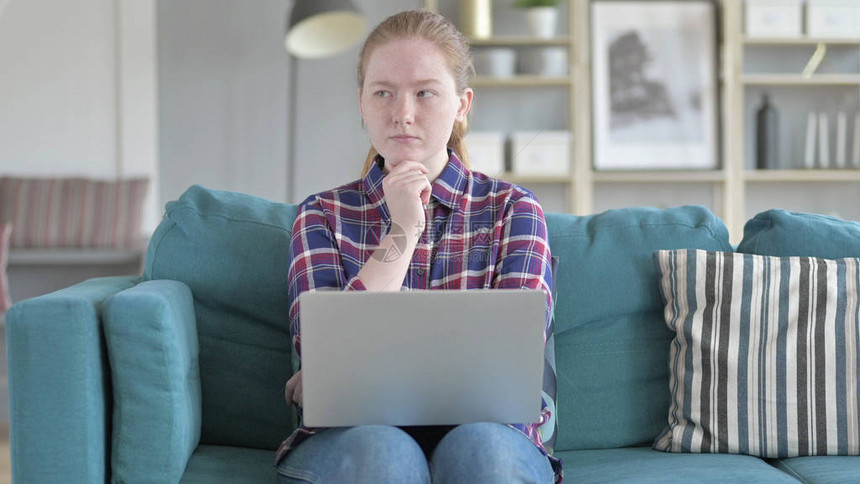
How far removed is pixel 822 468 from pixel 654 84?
2.96m

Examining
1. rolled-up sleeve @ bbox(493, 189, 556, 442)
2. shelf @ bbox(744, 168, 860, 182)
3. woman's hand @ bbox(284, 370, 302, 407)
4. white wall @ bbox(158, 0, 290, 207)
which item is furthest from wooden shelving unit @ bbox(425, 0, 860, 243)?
woman's hand @ bbox(284, 370, 302, 407)

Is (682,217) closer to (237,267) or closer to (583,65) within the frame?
(237,267)

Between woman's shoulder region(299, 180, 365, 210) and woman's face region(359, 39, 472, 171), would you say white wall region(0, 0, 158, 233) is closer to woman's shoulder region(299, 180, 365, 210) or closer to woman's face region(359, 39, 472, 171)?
woman's shoulder region(299, 180, 365, 210)

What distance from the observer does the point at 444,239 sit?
147 centimetres

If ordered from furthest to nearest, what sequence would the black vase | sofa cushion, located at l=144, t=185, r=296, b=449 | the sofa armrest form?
the black vase → sofa cushion, located at l=144, t=185, r=296, b=449 → the sofa armrest

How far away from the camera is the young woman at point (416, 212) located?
1.40m

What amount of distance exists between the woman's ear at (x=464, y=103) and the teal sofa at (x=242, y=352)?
314 mm

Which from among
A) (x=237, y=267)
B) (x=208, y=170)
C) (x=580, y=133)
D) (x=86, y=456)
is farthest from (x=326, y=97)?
(x=86, y=456)

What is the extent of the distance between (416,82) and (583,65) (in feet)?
9.16

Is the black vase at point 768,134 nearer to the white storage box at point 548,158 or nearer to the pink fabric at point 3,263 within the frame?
the white storage box at point 548,158

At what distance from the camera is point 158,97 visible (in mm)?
4156

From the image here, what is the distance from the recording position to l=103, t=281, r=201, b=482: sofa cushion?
131cm

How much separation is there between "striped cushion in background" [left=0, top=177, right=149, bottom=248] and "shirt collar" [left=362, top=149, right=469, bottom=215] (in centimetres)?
251

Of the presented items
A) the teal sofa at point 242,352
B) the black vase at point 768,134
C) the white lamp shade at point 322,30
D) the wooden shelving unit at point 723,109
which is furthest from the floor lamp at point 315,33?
the teal sofa at point 242,352
